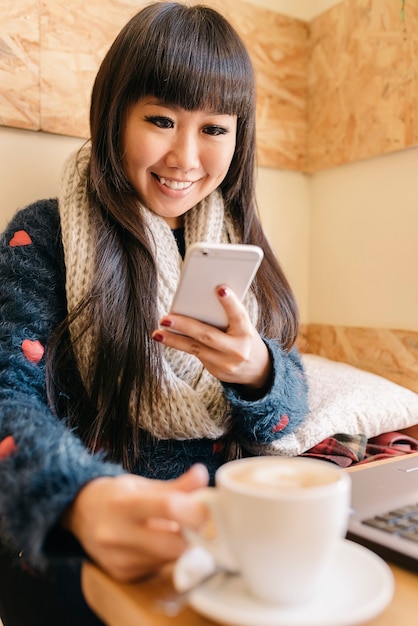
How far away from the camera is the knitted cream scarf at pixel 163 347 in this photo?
85 cm

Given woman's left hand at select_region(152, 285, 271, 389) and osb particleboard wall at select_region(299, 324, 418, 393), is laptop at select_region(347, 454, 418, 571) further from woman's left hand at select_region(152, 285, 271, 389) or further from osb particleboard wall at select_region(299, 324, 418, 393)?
osb particleboard wall at select_region(299, 324, 418, 393)

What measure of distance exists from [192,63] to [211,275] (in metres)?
0.43

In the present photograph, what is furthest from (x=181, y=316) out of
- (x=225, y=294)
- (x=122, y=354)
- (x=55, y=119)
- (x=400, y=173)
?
(x=400, y=173)

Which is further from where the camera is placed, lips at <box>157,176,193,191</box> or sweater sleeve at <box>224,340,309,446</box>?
lips at <box>157,176,193,191</box>

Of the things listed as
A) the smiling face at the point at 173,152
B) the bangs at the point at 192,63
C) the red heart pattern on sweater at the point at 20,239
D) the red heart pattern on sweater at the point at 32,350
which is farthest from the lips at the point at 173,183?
the red heart pattern on sweater at the point at 32,350

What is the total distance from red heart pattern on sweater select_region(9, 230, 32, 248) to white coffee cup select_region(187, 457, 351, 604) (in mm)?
595

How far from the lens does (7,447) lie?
1.71ft

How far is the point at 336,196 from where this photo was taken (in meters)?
1.47

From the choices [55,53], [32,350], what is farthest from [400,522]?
[55,53]

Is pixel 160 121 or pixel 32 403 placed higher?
pixel 160 121

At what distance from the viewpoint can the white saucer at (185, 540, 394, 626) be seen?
0.35 meters

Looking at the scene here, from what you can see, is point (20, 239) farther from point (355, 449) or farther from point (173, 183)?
point (355, 449)

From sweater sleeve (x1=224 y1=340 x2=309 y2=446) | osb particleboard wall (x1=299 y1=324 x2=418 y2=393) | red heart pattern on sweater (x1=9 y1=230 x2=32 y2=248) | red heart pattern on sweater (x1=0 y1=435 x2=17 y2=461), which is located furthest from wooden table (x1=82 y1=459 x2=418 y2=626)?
osb particleboard wall (x1=299 y1=324 x2=418 y2=393)

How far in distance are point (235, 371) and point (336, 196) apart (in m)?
0.89
